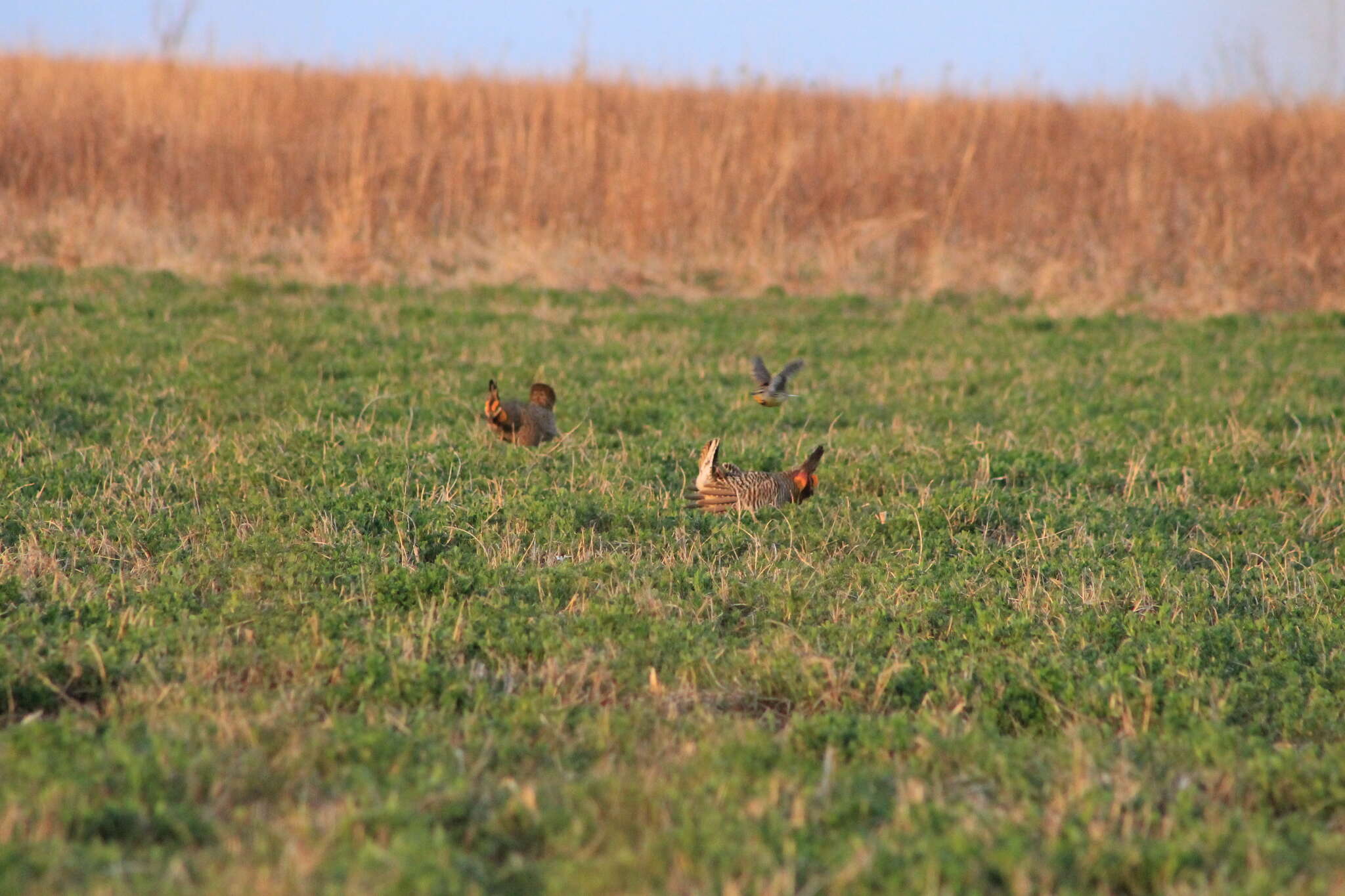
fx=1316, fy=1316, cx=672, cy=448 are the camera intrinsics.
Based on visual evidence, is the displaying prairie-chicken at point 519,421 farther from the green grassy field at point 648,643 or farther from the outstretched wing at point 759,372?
the outstretched wing at point 759,372

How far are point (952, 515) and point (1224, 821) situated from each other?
2.88 meters

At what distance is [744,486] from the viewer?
19.3 ft

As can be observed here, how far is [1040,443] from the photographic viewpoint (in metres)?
7.68

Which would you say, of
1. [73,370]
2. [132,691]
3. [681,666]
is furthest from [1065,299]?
[132,691]

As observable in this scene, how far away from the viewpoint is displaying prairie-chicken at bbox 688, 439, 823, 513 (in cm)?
587

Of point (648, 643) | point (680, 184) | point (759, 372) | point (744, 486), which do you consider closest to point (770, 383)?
point (759, 372)

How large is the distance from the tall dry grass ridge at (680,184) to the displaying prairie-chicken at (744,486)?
816 cm

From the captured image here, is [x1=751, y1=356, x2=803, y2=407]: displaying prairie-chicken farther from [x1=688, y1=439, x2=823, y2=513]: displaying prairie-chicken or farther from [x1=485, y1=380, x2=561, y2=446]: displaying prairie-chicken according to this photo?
[x1=485, y1=380, x2=561, y2=446]: displaying prairie-chicken

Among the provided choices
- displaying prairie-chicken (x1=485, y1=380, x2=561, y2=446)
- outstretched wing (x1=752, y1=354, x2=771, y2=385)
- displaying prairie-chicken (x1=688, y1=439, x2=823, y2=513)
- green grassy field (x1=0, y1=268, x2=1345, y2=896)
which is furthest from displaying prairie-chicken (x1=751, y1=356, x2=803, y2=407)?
displaying prairie-chicken (x1=485, y1=380, x2=561, y2=446)

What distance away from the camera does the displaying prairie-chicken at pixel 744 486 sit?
587cm

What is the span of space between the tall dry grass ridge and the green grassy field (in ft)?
19.7

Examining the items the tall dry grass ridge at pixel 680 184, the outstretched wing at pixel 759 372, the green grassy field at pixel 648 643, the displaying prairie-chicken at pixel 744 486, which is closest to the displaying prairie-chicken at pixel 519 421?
the green grassy field at pixel 648 643

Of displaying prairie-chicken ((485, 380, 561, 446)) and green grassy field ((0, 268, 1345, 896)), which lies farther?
displaying prairie-chicken ((485, 380, 561, 446))

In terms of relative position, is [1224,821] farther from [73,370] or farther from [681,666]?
[73,370]
